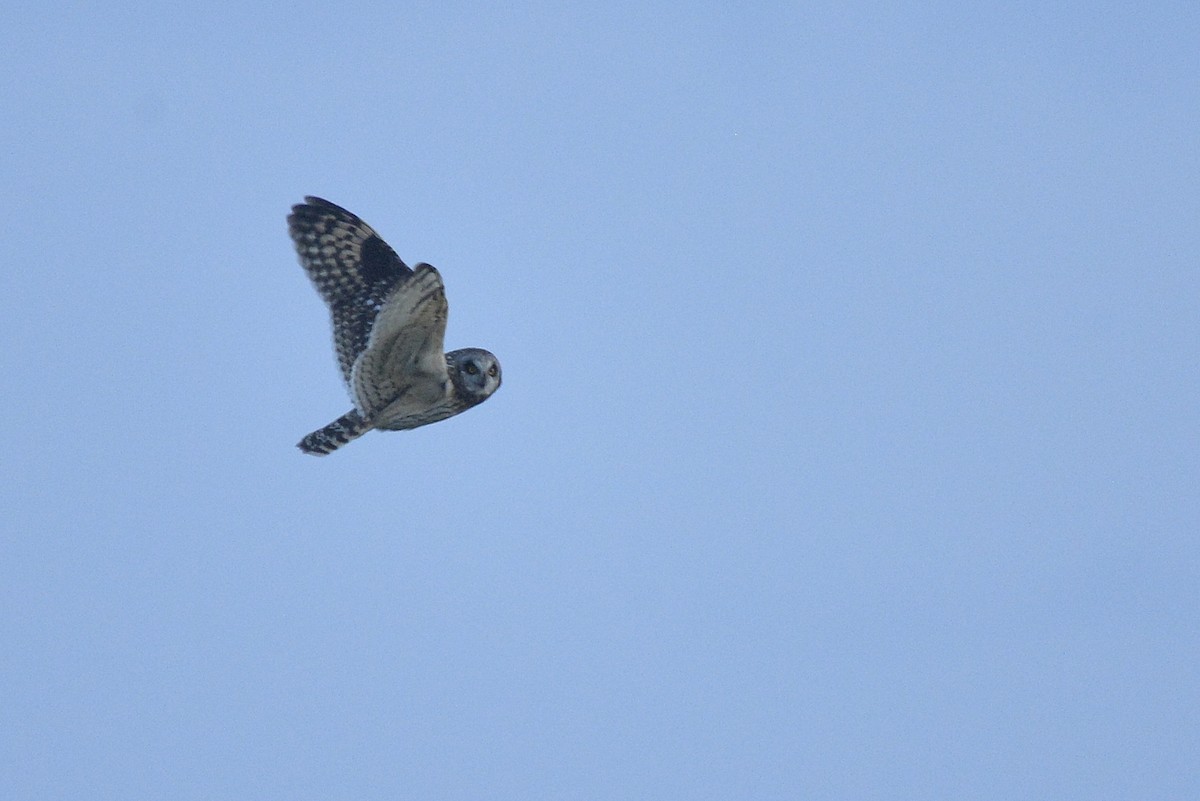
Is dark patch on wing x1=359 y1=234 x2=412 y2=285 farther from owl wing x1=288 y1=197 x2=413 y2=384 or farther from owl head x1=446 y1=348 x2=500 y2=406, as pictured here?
owl head x1=446 y1=348 x2=500 y2=406

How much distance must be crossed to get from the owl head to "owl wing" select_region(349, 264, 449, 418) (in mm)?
344

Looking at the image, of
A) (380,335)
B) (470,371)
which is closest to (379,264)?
(470,371)

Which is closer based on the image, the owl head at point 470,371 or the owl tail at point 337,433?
the owl tail at point 337,433

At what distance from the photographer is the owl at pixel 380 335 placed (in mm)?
10586

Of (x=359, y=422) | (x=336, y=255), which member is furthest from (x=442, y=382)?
(x=336, y=255)

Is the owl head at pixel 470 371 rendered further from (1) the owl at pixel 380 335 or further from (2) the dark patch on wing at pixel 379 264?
(2) the dark patch on wing at pixel 379 264

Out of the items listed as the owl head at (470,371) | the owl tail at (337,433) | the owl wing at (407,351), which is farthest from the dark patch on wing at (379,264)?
the owl tail at (337,433)

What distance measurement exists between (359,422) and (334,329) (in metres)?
1.04

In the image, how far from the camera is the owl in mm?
10586

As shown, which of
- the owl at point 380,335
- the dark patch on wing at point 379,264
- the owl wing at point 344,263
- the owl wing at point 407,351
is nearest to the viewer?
the owl wing at point 407,351

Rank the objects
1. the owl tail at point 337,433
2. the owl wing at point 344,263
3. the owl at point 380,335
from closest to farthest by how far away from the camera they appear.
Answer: the owl at point 380,335, the owl tail at point 337,433, the owl wing at point 344,263

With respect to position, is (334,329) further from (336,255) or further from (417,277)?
(417,277)

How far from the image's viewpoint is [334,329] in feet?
39.7

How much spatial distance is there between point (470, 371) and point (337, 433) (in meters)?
1.23
